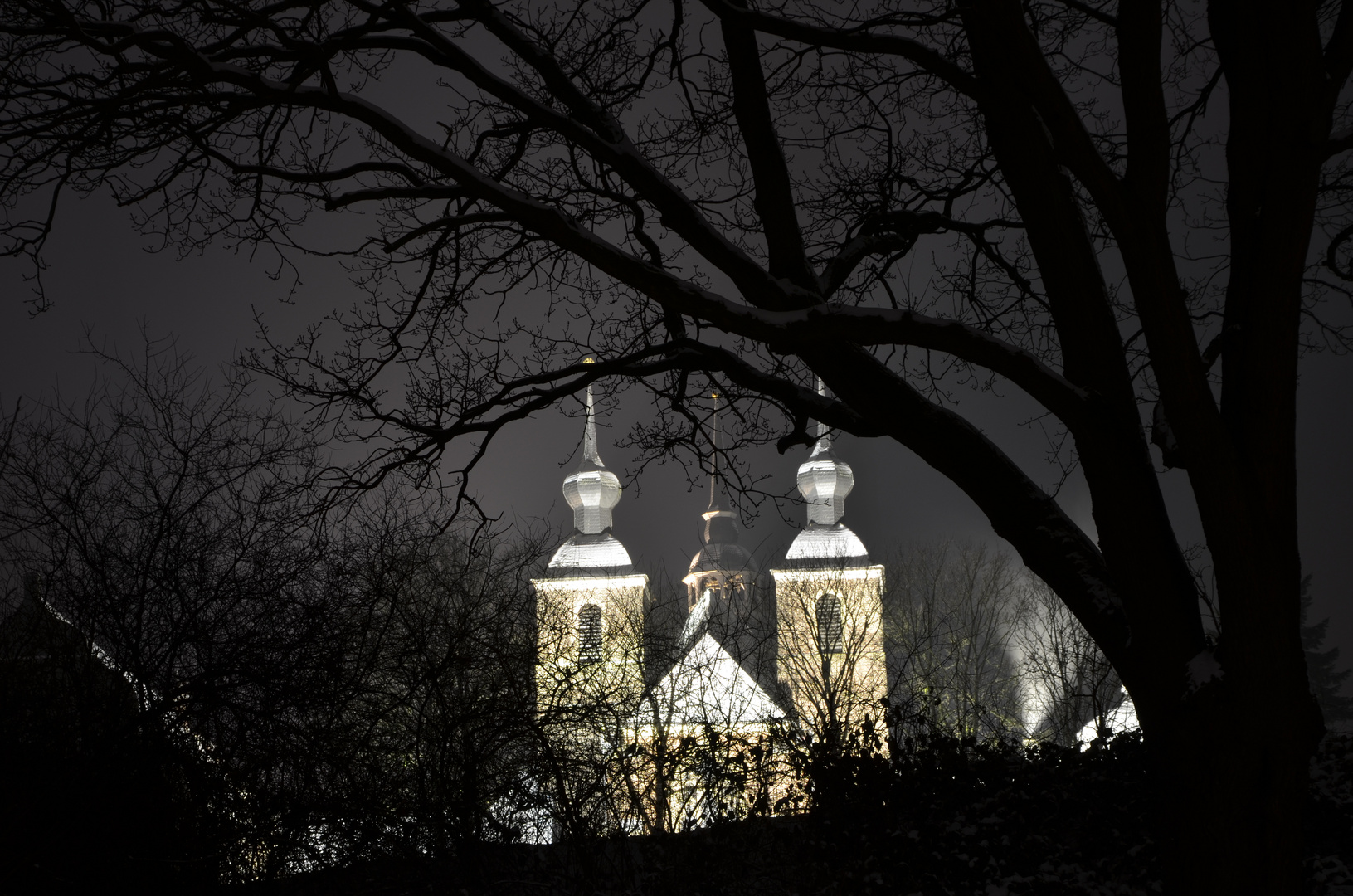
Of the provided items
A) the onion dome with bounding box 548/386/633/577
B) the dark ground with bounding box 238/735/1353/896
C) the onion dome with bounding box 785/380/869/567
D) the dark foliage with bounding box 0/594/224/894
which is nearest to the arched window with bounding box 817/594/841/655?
the onion dome with bounding box 785/380/869/567

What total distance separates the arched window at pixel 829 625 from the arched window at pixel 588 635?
8.95 meters

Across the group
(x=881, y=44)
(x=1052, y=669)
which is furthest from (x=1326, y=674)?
(x=881, y=44)

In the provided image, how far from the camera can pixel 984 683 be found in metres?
29.4

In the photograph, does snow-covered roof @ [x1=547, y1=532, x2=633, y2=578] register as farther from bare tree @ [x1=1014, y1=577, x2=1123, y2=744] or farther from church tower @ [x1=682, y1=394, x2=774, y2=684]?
bare tree @ [x1=1014, y1=577, x2=1123, y2=744]

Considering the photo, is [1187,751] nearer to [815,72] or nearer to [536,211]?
[536,211]

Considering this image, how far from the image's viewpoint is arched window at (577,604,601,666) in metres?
9.21

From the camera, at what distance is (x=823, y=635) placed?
22.0m

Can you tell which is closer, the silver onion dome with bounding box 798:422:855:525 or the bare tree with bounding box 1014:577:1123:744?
the bare tree with bounding box 1014:577:1123:744

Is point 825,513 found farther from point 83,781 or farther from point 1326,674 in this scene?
point 83,781

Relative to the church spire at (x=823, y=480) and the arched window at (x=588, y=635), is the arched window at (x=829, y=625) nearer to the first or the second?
the arched window at (x=588, y=635)

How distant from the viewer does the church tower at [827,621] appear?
20031 millimetres

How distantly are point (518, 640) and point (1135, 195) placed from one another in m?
6.82

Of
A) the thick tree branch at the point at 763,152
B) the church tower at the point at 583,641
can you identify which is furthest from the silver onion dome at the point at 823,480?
the thick tree branch at the point at 763,152

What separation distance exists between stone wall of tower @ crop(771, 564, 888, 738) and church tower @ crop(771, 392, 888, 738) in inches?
0.7
